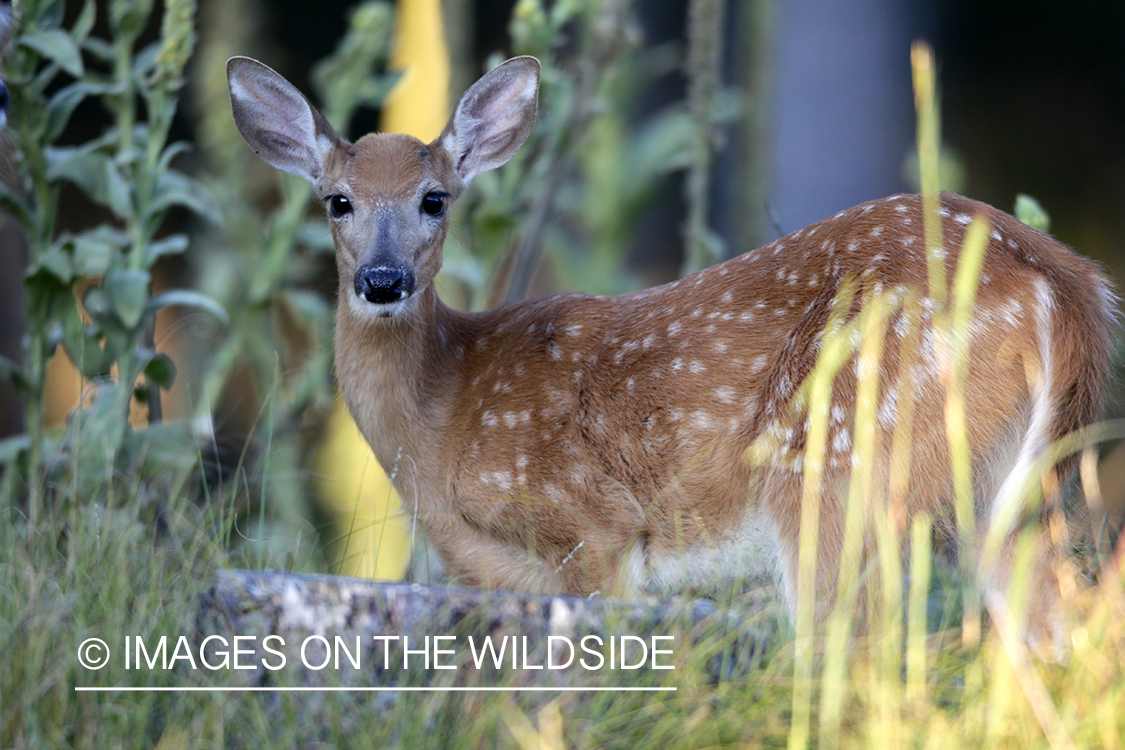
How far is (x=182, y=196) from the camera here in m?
4.19

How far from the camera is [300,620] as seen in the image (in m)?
2.61

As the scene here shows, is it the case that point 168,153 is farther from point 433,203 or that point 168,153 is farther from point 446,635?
point 446,635

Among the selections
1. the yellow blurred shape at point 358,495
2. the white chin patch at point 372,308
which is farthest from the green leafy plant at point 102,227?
the yellow blurred shape at point 358,495

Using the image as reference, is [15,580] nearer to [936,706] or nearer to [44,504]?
Result: [44,504]

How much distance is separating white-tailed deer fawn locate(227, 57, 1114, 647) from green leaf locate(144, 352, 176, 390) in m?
0.66

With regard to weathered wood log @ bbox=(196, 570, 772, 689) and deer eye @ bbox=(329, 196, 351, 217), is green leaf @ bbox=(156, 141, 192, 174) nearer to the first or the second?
deer eye @ bbox=(329, 196, 351, 217)

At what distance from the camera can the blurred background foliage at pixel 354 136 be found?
13.3 ft

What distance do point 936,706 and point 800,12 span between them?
5.66m

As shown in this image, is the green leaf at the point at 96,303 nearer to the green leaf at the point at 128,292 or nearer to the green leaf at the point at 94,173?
the green leaf at the point at 128,292

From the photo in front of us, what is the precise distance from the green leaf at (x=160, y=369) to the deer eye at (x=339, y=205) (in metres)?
0.88

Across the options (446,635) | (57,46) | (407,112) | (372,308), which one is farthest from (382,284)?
(407,112)

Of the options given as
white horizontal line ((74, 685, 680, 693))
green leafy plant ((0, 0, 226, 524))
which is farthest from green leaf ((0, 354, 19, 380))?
white horizontal line ((74, 685, 680, 693))

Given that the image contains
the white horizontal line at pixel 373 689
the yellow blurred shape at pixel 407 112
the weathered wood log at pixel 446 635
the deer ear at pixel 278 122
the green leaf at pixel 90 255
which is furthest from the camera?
the yellow blurred shape at pixel 407 112

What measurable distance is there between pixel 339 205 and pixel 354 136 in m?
4.79
